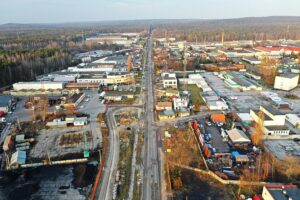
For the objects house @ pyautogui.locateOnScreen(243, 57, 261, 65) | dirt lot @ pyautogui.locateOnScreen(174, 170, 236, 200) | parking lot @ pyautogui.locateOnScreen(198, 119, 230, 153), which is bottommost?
dirt lot @ pyautogui.locateOnScreen(174, 170, 236, 200)

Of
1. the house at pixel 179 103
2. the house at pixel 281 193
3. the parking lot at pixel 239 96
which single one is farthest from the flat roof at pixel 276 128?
the house at pixel 179 103

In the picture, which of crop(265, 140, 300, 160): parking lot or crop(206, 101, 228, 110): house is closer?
crop(265, 140, 300, 160): parking lot

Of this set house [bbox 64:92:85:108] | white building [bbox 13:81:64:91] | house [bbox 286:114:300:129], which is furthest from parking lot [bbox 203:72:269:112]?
white building [bbox 13:81:64:91]

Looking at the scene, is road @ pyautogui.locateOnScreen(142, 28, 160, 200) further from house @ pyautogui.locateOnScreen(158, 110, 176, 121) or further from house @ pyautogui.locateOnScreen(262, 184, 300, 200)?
house @ pyautogui.locateOnScreen(262, 184, 300, 200)

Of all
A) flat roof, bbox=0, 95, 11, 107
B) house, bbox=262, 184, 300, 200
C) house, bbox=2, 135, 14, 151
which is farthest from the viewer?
flat roof, bbox=0, 95, 11, 107

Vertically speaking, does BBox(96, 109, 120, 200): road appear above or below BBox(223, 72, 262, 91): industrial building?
below

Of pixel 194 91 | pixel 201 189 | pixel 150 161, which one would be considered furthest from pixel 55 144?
pixel 194 91

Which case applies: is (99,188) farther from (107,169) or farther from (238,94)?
→ (238,94)
